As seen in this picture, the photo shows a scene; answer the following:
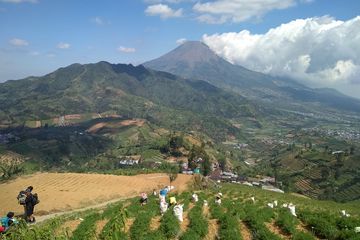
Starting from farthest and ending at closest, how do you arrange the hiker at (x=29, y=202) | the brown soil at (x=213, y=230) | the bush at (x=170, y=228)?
1. the hiker at (x=29, y=202)
2. the brown soil at (x=213, y=230)
3. the bush at (x=170, y=228)

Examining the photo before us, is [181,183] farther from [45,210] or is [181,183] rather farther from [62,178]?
[45,210]

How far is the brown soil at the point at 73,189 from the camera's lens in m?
37.8

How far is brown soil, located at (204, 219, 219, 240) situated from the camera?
1704 centimetres

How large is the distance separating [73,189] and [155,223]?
29.0 meters

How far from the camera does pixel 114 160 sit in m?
150

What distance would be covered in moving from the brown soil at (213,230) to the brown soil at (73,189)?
2007cm

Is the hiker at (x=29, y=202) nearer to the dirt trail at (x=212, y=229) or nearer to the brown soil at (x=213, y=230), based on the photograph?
the dirt trail at (x=212, y=229)

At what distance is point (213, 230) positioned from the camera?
18.2 m

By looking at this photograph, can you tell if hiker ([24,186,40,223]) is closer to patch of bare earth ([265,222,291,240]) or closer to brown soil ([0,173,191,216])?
brown soil ([0,173,191,216])

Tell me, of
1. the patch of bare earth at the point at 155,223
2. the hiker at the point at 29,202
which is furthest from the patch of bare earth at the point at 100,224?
the hiker at the point at 29,202

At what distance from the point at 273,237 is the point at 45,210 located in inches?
1003

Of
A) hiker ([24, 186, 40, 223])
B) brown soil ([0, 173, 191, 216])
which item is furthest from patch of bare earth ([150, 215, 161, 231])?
brown soil ([0, 173, 191, 216])

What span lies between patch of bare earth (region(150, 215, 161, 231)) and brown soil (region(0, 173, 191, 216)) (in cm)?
1708

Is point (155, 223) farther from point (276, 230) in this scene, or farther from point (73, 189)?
point (73, 189)
